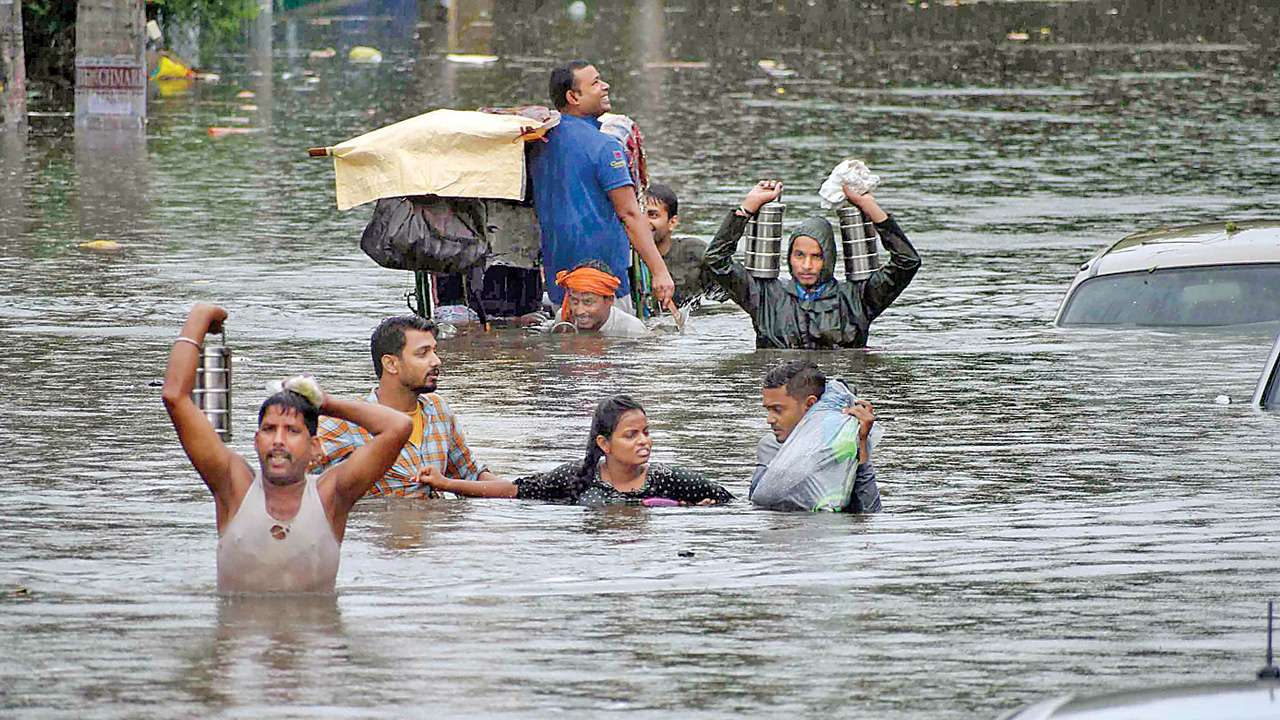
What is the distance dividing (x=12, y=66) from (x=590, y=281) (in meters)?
15.4

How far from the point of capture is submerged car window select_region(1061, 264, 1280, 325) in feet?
50.2

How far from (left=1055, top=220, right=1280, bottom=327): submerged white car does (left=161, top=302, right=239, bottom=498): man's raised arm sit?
8023 millimetres

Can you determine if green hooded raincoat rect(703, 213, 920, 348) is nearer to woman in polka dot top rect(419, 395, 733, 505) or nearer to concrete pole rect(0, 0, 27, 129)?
woman in polka dot top rect(419, 395, 733, 505)

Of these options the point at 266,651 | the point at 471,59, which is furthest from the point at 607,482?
the point at 471,59

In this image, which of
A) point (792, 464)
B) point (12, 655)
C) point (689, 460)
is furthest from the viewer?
→ point (689, 460)

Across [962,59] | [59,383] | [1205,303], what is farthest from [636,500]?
[962,59]

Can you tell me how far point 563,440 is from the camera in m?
12.1

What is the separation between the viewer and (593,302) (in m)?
15.5

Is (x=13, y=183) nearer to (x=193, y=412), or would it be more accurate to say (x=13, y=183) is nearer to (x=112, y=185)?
(x=112, y=185)

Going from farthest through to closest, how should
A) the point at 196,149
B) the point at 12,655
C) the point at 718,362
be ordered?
the point at 196,149
the point at 718,362
the point at 12,655

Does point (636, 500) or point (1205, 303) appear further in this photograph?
point (1205, 303)

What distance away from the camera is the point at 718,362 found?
1484cm

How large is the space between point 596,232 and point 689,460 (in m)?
3.83

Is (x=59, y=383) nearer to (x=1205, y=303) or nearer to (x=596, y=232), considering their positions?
(x=596, y=232)
